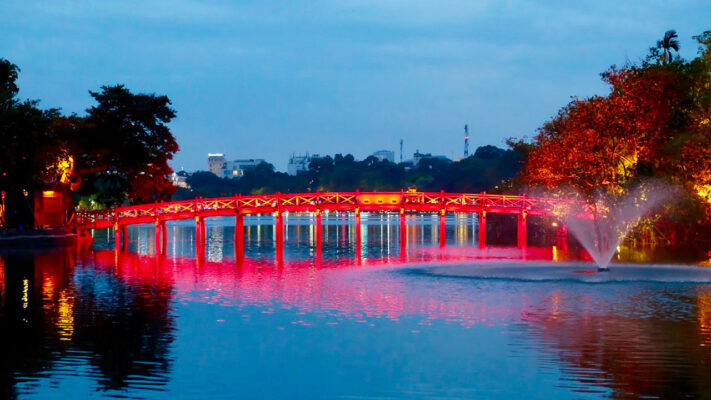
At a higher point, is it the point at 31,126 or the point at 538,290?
the point at 31,126

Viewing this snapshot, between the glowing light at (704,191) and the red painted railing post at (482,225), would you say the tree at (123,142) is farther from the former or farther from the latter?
the glowing light at (704,191)

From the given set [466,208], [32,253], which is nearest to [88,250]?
[32,253]

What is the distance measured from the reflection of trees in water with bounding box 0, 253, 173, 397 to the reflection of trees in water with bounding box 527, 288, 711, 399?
746 cm

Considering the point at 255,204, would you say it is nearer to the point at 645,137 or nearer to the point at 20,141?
the point at 20,141

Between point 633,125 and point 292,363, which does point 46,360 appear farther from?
point 633,125

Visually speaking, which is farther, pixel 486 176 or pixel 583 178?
pixel 486 176

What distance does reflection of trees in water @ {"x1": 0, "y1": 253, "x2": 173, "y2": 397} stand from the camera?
52.0ft

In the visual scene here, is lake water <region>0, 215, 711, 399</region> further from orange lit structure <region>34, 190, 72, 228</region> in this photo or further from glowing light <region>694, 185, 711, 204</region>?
orange lit structure <region>34, 190, 72, 228</region>

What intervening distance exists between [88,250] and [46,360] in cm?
3770

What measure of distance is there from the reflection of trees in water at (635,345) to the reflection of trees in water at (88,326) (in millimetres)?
Result: 7456

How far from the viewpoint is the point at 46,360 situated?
16.4 meters

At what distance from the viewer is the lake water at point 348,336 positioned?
14.6m

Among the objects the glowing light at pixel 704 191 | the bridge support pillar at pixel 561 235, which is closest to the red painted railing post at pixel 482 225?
the bridge support pillar at pixel 561 235

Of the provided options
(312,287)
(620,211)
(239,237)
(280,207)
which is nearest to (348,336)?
(312,287)
